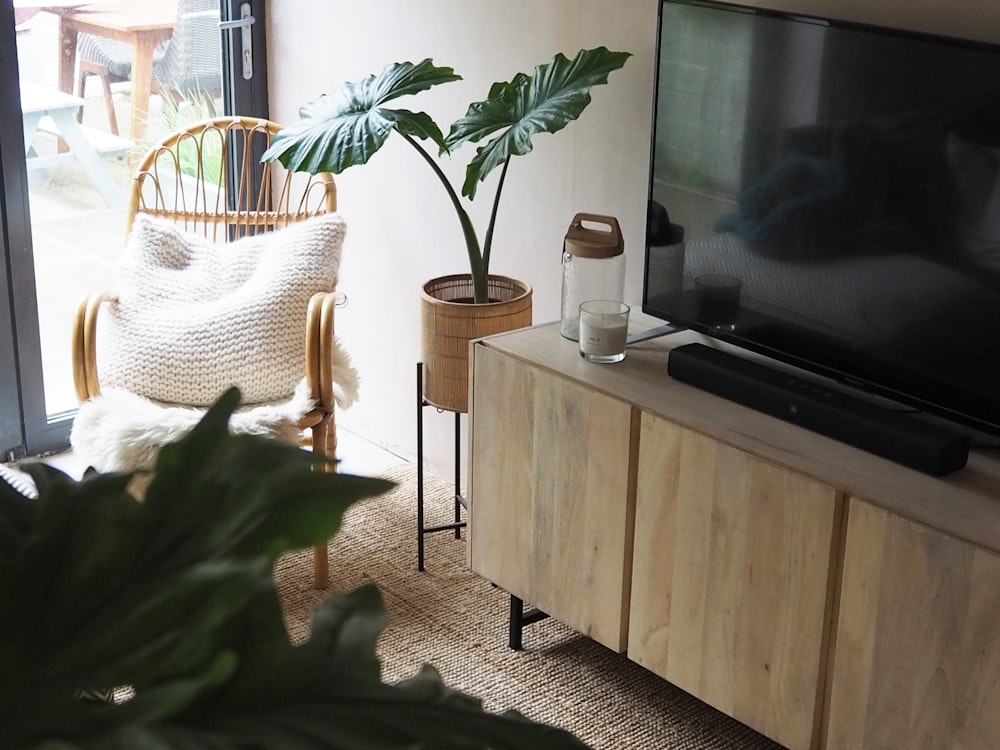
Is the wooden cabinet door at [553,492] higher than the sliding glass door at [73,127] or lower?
lower

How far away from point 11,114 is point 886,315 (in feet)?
7.40

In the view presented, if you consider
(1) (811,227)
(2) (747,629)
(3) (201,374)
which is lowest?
(2) (747,629)

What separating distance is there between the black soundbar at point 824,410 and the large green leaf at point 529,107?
0.50 metres

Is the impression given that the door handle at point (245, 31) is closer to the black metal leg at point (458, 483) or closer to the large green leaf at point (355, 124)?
the large green leaf at point (355, 124)

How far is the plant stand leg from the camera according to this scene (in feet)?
8.84

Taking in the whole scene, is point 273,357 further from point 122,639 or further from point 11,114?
point 122,639

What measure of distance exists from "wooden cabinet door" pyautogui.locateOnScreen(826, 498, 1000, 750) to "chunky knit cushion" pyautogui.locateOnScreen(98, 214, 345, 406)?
4.57 ft

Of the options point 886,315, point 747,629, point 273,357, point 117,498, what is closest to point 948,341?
point 886,315

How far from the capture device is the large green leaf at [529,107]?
2.47m

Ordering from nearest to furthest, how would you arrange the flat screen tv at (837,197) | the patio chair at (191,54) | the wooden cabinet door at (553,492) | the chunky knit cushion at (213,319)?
1. the flat screen tv at (837,197)
2. the wooden cabinet door at (553,492)
3. the chunky knit cushion at (213,319)
4. the patio chair at (191,54)

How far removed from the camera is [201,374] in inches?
112

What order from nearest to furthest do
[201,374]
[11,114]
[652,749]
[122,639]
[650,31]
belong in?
[122,639], [652,749], [650,31], [201,374], [11,114]

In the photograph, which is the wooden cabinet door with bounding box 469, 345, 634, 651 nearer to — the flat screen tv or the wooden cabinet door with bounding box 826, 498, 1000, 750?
the flat screen tv

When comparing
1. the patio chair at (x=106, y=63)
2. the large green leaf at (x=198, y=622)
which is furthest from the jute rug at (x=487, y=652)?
the large green leaf at (x=198, y=622)
